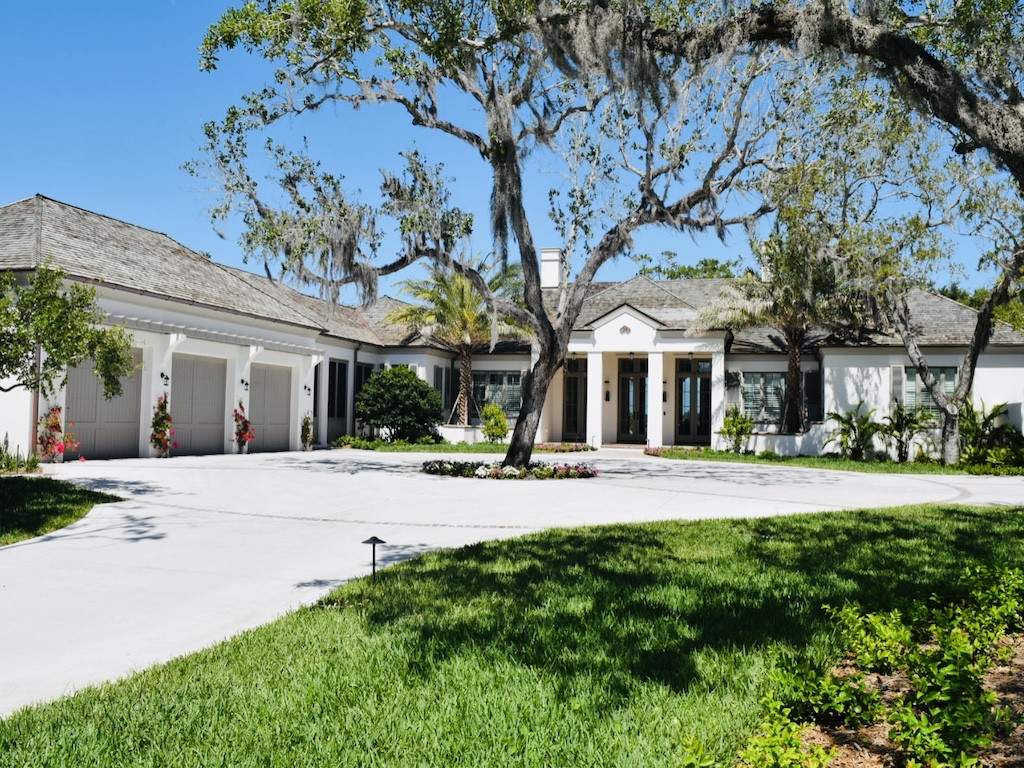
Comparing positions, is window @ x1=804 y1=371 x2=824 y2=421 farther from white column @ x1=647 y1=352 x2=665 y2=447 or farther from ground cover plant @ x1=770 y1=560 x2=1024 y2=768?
ground cover plant @ x1=770 y1=560 x2=1024 y2=768

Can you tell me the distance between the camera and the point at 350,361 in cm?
2780

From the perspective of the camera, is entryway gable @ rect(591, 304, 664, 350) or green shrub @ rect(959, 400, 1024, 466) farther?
entryway gable @ rect(591, 304, 664, 350)

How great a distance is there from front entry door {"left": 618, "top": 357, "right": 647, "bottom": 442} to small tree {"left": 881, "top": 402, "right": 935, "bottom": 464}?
835cm

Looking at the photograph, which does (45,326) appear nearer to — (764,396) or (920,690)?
(920,690)

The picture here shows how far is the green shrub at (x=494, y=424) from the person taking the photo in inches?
1046

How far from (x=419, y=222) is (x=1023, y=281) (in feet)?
48.0

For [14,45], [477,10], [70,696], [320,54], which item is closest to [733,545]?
[70,696]

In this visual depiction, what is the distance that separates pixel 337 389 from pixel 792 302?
15.1 meters

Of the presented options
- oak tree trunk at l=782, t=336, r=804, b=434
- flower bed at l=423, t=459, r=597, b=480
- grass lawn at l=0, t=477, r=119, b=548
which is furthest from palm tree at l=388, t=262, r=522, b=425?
grass lawn at l=0, t=477, r=119, b=548

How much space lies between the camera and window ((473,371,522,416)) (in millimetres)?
28953

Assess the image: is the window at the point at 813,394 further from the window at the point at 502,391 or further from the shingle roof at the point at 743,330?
the window at the point at 502,391

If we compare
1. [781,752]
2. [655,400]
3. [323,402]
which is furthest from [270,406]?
[781,752]

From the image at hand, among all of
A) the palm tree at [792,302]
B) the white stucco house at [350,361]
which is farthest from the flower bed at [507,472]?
the palm tree at [792,302]

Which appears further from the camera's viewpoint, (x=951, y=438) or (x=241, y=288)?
(x=241, y=288)
